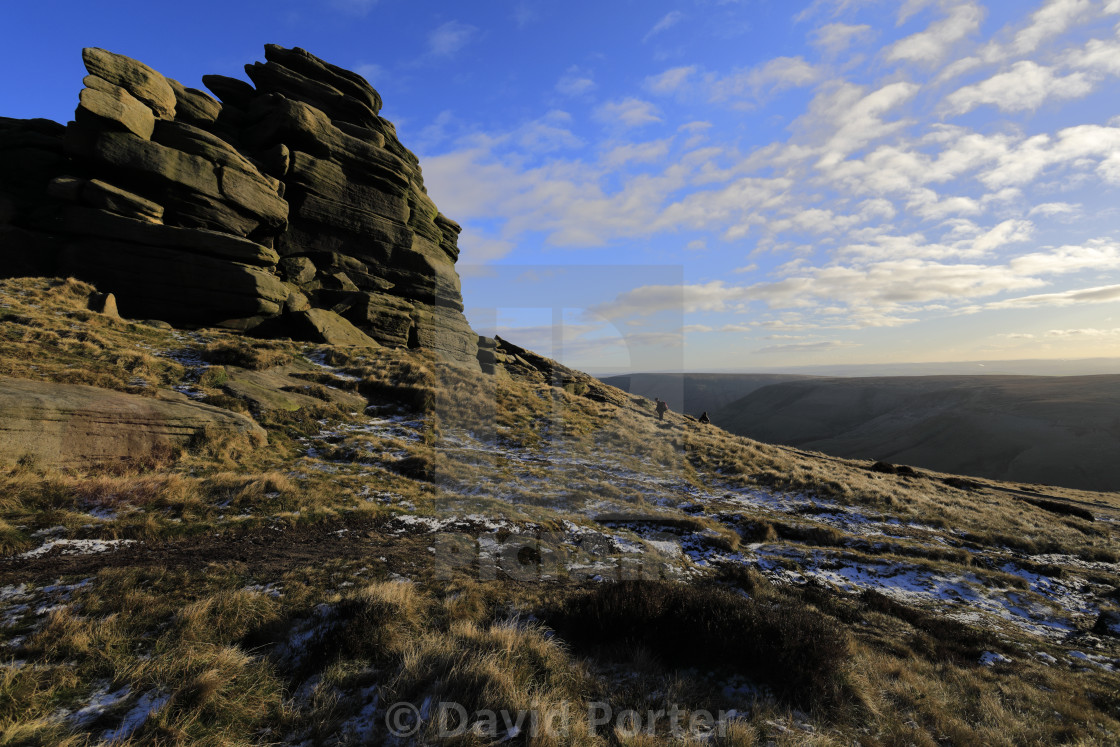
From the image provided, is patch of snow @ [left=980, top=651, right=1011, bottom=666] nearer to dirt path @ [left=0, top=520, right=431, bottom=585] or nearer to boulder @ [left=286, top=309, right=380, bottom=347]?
dirt path @ [left=0, top=520, right=431, bottom=585]

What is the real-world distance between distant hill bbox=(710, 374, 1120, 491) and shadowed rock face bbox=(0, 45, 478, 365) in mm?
96401

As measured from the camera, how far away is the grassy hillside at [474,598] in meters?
4.07

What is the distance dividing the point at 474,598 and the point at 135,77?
36.2 metres

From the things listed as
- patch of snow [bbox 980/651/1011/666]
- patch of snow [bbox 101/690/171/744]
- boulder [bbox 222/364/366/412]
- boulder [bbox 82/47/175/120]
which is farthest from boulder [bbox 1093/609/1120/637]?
boulder [bbox 82/47/175/120]

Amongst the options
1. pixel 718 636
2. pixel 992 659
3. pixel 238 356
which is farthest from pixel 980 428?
pixel 238 356

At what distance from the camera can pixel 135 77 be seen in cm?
2456

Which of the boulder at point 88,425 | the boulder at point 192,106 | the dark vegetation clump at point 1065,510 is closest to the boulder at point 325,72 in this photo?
the boulder at point 192,106

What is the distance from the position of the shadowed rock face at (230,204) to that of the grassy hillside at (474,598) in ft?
18.4

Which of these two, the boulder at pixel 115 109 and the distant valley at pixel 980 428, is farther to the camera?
the distant valley at pixel 980 428

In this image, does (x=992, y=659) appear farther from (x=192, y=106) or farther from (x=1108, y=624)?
(x=192, y=106)

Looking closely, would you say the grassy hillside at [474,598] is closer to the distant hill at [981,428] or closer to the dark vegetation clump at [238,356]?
the dark vegetation clump at [238,356]

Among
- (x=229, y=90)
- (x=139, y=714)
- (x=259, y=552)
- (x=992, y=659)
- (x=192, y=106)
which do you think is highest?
(x=229, y=90)

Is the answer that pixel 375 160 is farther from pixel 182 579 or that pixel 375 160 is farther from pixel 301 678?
pixel 301 678

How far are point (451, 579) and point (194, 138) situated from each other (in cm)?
3187
